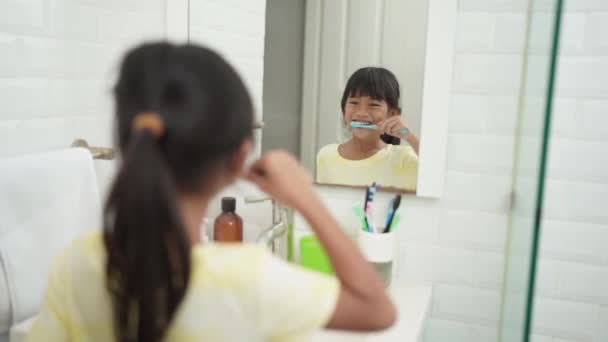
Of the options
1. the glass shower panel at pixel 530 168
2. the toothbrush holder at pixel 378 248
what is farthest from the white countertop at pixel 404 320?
the glass shower panel at pixel 530 168

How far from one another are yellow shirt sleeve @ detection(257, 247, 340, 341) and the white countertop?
0.39 metres

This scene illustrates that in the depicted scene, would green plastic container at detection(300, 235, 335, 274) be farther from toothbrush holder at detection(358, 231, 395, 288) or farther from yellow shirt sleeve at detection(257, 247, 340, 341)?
yellow shirt sleeve at detection(257, 247, 340, 341)

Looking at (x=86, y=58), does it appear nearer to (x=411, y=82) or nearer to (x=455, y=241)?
(x=411, y=82)

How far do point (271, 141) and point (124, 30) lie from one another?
1.38ft

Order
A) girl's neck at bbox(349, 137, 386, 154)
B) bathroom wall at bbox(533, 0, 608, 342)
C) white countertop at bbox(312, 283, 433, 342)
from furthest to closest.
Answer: girl's neck at bbox(349, 137, 386, 154) < bathroom wall at bbox(533, 0, 608, 342) < white countertop at bbox(312, 283, 433, 342)

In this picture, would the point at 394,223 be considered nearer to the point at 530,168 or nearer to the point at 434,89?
the point at 434,89

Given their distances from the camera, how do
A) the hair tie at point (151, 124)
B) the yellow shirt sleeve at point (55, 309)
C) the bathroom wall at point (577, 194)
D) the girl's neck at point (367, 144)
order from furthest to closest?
the girl's neck at point (367, 144) → the bathroom wall at point (577, 194) → the yellow shirt sleeve at point (55, 309) → the hair tie at point (151, 124)

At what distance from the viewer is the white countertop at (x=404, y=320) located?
0.98 m

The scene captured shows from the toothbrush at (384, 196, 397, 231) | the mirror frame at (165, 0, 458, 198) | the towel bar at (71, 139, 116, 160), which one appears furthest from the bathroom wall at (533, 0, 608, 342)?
the towel bar at (71, 139, 116, 160)

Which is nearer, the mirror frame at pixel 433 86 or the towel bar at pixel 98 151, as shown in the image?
the mirror frame at pixel 433 86

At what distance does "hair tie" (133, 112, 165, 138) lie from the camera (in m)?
0.53

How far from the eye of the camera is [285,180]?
0.66m

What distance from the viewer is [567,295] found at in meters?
1.20

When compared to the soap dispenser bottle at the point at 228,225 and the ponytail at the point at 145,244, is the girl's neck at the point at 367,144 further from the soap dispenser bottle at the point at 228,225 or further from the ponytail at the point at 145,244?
the ponytail at the point at 145,244
